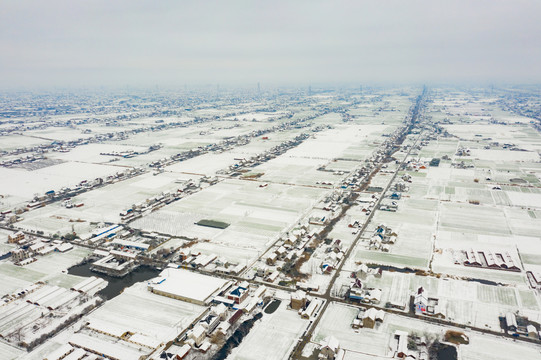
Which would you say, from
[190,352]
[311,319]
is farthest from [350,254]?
[190,352]

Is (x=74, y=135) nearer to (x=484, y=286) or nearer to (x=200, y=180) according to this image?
(x=200, y=180)

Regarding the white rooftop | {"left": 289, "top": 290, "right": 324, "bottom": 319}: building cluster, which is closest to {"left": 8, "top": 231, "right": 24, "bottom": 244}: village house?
the white rooftop

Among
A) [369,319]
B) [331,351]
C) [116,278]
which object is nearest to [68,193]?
[116,278]

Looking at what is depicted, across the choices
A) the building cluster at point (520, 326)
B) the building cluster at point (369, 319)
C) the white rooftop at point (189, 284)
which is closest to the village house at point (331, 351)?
the building cluster at point (369, 319)

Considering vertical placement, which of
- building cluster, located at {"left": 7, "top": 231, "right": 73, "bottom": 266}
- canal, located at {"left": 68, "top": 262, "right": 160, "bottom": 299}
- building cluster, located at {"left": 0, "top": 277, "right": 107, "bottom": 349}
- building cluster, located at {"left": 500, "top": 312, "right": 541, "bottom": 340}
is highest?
building cluster, located at {"left": 7, "top": 231, "right": 73, "bottom": 266}

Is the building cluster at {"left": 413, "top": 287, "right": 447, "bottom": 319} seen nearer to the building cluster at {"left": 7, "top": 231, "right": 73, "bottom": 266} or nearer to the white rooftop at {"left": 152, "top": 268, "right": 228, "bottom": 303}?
the white rooftop at {"left": 152, "top": 268, "right": 228, "bottom": 303}

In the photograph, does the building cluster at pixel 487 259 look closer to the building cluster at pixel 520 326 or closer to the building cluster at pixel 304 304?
the building cluster at pixel 520 326

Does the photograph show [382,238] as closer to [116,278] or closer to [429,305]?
[429,305]

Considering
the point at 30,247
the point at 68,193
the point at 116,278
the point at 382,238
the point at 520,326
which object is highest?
the point at 68,193
